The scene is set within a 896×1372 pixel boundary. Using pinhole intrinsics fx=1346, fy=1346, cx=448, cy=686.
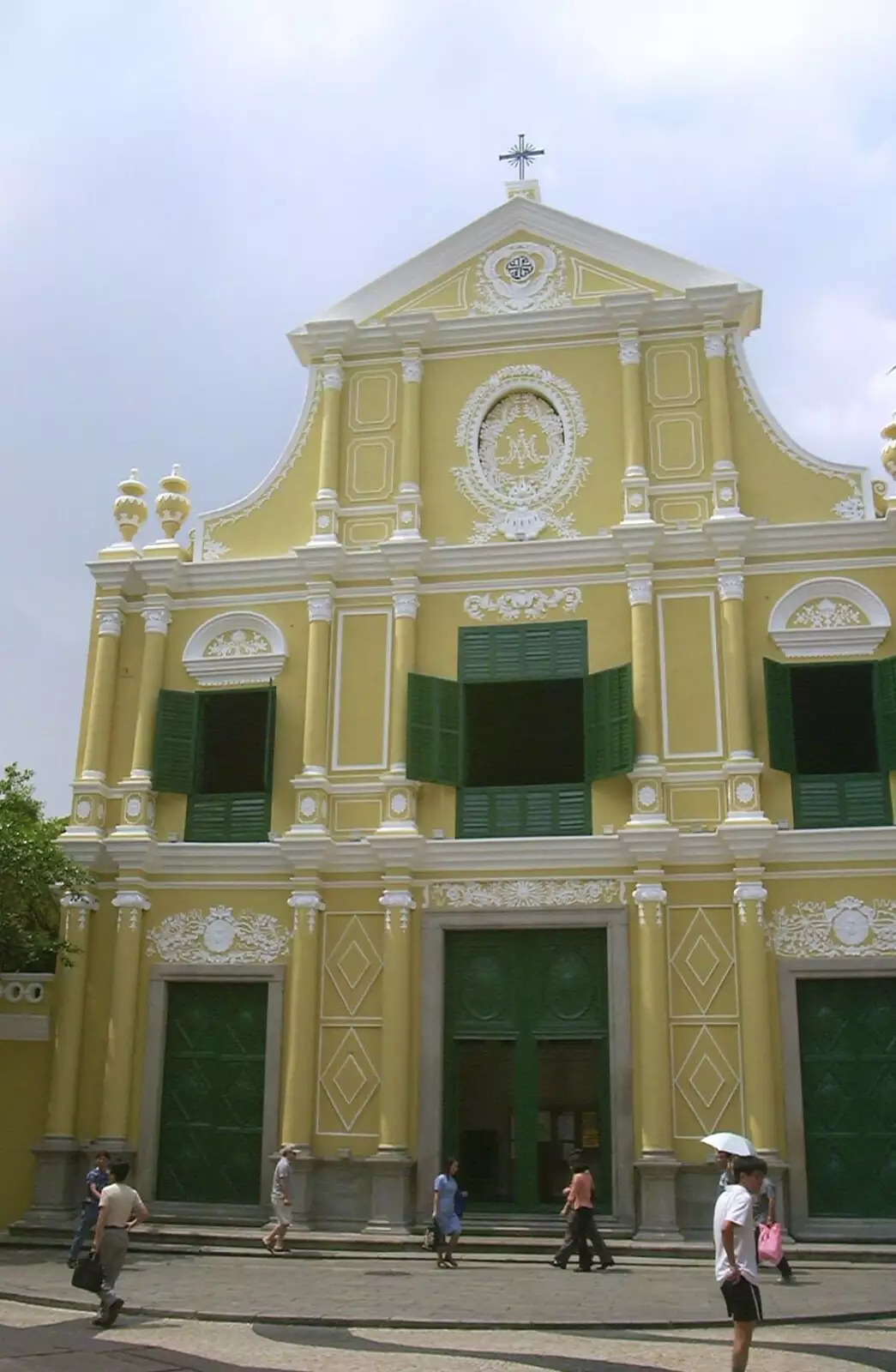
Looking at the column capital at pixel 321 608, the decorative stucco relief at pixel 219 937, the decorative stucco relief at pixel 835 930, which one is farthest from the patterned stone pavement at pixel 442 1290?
the column capital at pixel 321 608

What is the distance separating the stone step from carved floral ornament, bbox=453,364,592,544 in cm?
886

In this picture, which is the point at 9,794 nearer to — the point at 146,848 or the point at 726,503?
the point at 146,848

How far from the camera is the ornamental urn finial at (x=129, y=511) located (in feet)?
64.6

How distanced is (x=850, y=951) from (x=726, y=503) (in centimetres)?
594

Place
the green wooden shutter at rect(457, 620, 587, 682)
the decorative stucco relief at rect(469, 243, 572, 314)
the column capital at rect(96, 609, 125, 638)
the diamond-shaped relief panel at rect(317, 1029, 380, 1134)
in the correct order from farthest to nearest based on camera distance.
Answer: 1. the decorative stucco relief at rect(469, 243, 572, 314)
2. the column capital at rect(96, 609, 125, 638)
3. the green wooden shutter at rect(457, 620, 587, 682)
4. the diamond-shaped relief panel at rect(317, 1029, 380, 1134)

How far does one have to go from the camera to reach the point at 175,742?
18.2 meters

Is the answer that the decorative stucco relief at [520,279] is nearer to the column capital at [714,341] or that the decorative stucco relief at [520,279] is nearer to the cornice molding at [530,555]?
the column capital at [714,341]

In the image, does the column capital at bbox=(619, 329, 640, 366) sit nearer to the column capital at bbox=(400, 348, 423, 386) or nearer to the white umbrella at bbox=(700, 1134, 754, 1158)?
the column capital at bbox=(400, 348, 423, 386)

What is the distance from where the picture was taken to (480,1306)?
37.8 feet

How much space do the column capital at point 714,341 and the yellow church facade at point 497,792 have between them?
49mm

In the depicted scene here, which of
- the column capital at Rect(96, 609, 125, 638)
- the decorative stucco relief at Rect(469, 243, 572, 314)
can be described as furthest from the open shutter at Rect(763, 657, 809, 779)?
the column capital at Rect(96, 609, 125, 638)

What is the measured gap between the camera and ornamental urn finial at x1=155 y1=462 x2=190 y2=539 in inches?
776

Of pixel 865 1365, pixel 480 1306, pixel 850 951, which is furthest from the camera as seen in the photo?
pixel 850 951

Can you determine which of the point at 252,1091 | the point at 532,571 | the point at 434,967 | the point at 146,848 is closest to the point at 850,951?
the point at 434,967
